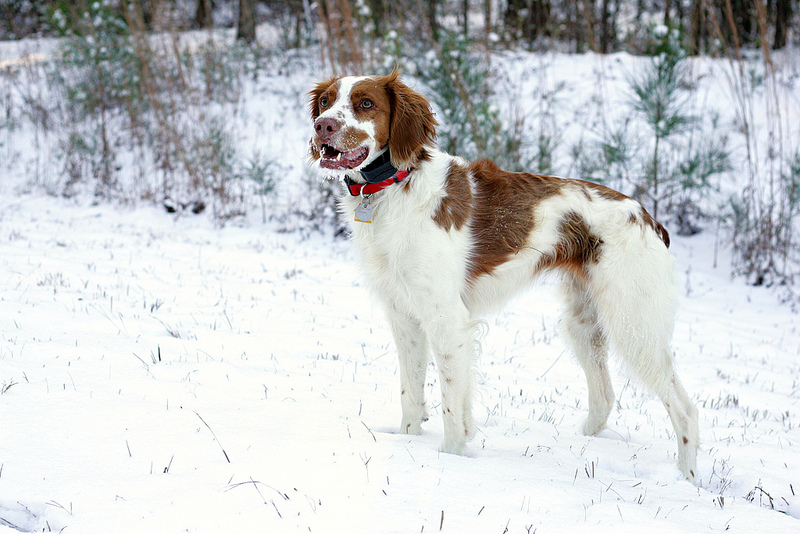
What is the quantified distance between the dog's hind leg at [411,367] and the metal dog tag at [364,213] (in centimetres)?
46

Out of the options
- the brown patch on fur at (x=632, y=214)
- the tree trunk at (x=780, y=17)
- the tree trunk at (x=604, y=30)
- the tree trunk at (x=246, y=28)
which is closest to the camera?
the brown patch on fur at (x=632, y=214)

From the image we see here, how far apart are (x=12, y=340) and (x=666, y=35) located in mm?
6956

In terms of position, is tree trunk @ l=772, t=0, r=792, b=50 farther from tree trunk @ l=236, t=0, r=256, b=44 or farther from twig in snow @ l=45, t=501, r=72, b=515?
twig in snow @ l=45, t=501, r=72, b=515

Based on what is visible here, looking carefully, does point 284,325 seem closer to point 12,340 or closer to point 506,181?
point 12,340

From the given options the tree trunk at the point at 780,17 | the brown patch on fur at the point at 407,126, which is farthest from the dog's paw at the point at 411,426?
the tree trunk at the point at 780,17

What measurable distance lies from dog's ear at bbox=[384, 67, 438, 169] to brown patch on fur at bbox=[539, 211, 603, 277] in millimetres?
753

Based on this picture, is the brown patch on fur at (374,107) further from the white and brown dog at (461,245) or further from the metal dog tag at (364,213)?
the metal dog tag at (364,213)

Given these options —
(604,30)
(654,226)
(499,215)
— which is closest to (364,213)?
(499,215)

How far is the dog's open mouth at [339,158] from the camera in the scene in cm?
258

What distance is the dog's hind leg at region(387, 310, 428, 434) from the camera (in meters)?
2.88

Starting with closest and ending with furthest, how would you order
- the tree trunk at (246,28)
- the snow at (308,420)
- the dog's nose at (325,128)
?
the snow at (308,420), the dog's nose at (325,128), the tree trunk at (246,28)

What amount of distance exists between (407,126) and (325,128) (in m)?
0.39

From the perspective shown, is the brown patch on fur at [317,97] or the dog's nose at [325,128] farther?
the brown patch on fur at [317,97]

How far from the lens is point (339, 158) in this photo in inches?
102
